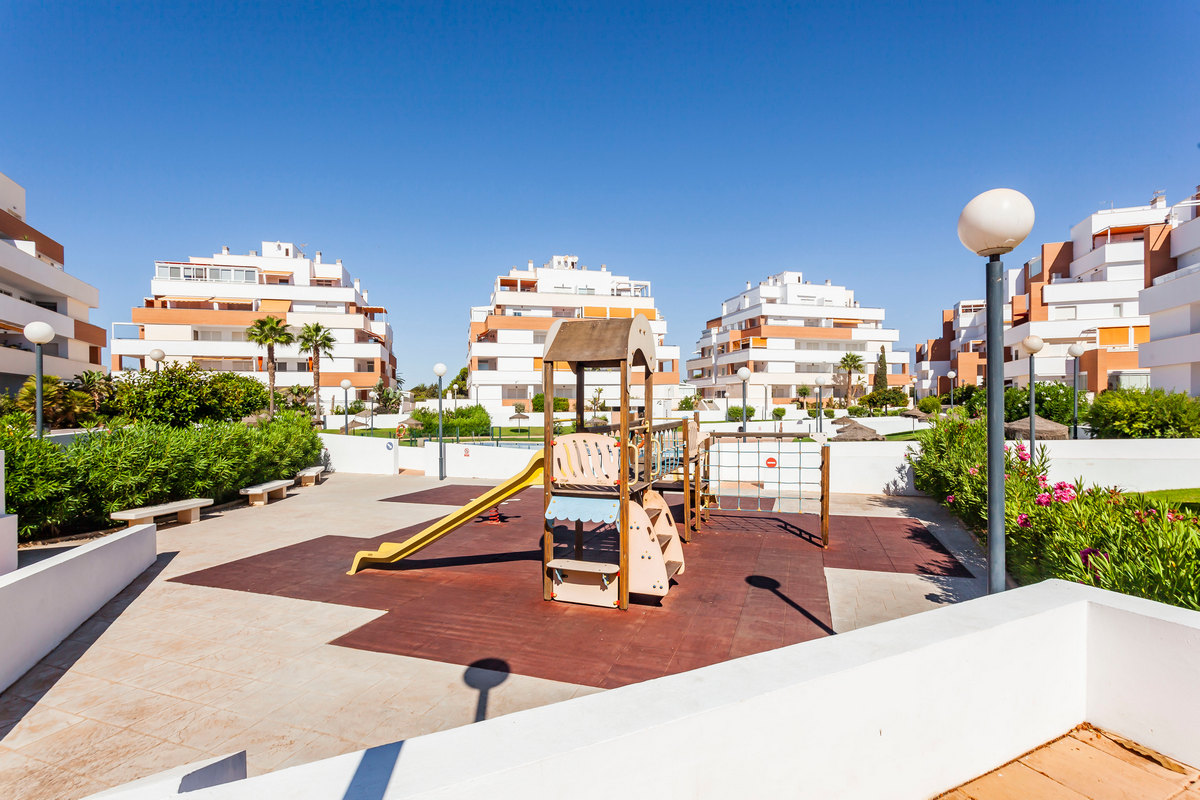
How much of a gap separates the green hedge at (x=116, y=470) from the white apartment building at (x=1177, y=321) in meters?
33.8

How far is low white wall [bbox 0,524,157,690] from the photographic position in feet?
18.3

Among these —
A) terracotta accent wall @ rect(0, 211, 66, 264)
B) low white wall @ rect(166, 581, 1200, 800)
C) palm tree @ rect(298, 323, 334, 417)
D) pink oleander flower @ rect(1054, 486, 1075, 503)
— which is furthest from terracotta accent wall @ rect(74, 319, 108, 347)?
pink oleander flower @ rect(1054, 486, 1075, 503)

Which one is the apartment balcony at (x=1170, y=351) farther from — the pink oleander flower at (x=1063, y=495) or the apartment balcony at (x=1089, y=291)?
the pink oleander flower at (x=1063, y=495)

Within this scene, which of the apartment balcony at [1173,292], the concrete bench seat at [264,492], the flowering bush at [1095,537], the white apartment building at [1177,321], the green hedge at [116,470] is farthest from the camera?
the white apartment building at [1177,321]

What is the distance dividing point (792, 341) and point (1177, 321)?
37.7 m

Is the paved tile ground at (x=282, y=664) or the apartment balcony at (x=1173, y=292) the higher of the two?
the apartment balcony at (x=1173, y=292)

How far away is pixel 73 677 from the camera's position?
5777 millimetres

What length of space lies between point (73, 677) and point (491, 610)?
4.09 meters

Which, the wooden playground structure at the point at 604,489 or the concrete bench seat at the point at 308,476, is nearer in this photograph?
the wooden playground structure at the point at 604,489

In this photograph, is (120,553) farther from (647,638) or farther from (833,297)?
(833,297)

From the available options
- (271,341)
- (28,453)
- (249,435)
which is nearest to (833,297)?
(271,341)

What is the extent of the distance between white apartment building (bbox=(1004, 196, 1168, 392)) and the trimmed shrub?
24645 mm

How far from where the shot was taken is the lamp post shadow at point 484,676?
5.33 metres

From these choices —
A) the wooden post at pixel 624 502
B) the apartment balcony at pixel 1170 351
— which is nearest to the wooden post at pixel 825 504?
the wooden post at pixel 624 502
